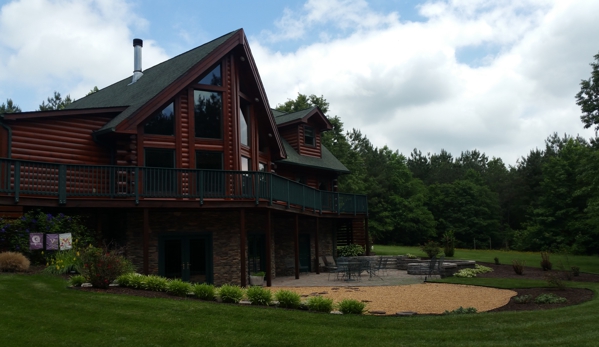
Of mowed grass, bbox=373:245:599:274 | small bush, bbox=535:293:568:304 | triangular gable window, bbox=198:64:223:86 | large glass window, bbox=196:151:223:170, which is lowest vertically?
mowed grass, bbox=373:245:599:274

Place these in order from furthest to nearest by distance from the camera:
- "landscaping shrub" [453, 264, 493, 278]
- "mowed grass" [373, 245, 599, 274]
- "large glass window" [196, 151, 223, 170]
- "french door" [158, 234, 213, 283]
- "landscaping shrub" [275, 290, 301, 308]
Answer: "mowed grass" [373, 245, 599, 274]
"landscaping shrub" [453, 264, 493, 278]
"large glass window" [196, 151, 223, 170]
"french door" [158, 234, 213, 283]
"landscaping shrub" [275, 290, 301, 308]

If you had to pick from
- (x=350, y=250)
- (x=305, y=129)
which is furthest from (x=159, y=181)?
(x=350, y=250)

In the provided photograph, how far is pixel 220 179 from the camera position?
17.7 m

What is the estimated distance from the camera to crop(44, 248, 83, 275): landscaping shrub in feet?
43.4

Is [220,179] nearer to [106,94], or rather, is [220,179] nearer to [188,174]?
[188,174]

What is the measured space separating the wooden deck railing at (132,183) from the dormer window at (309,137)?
991cm

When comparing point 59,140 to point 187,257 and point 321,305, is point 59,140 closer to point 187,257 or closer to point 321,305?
point 187,257

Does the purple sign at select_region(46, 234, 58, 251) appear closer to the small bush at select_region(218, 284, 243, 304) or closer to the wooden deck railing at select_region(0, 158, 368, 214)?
the wooden deck railing at select_region(0, 158, 368, 214)

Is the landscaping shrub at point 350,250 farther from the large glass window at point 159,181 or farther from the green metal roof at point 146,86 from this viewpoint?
the large glass window at point 159,181

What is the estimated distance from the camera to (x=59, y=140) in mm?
17625

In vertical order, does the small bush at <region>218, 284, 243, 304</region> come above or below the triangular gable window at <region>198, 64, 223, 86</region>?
below

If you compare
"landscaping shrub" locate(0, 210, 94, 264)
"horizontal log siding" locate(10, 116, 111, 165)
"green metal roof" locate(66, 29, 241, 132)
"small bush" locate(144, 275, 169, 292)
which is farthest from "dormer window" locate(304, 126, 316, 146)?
"small bush" locate(144, 275, 169, 292)

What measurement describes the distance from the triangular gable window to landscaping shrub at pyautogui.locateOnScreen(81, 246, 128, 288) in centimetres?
906

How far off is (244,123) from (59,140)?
7077 millimetres
